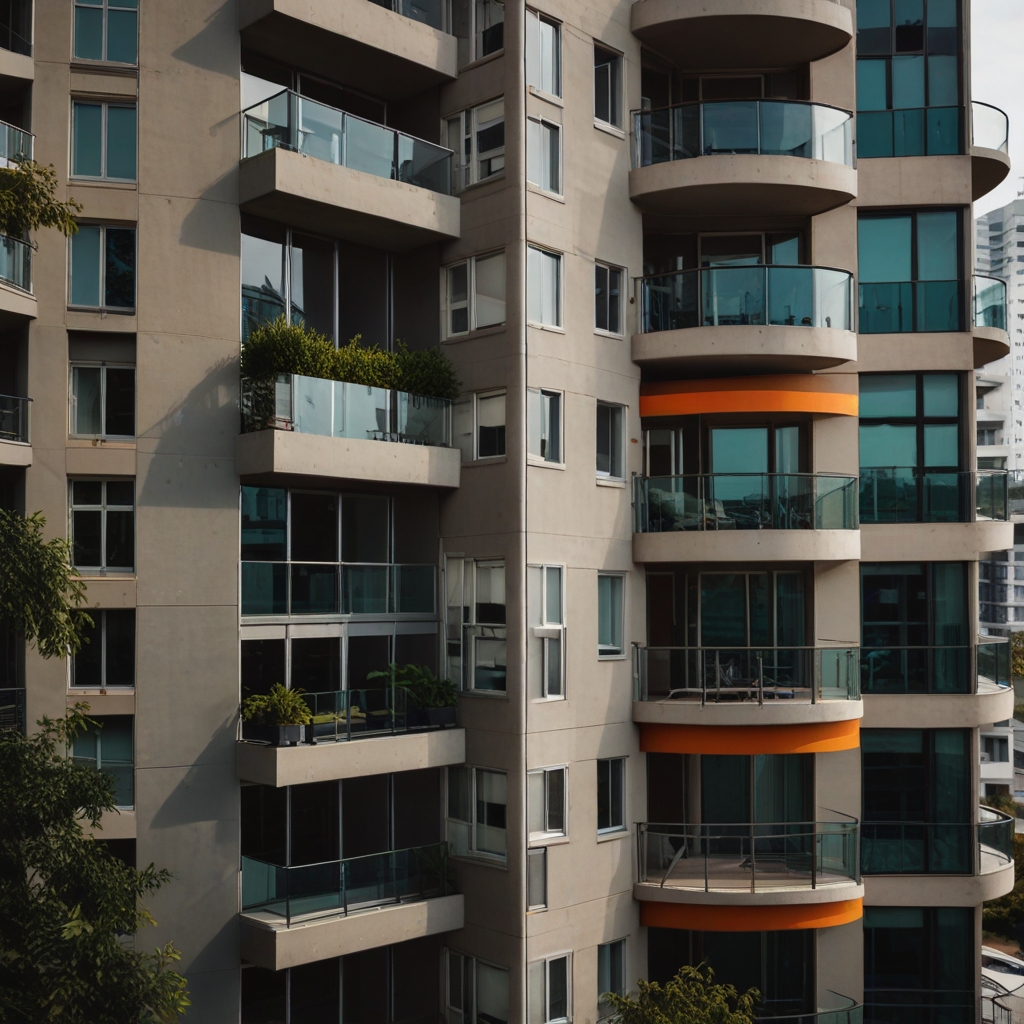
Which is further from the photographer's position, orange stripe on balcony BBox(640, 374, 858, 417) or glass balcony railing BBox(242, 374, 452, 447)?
orange stripe on balcony BBox(640, 374, 858, 417)

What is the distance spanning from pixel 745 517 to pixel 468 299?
21.0 feet

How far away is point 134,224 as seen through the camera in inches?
711

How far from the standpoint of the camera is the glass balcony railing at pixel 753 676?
21469 millimetres

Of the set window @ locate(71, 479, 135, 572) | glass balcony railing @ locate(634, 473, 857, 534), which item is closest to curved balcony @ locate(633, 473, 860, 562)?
glass balcony railing @ locate(634, 473, 857, 534)

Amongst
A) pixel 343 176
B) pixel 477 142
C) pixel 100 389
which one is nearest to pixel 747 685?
pixel 477 142

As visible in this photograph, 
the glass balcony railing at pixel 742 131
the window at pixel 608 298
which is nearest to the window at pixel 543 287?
the window at pixel 608 298

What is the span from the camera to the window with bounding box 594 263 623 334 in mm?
21609

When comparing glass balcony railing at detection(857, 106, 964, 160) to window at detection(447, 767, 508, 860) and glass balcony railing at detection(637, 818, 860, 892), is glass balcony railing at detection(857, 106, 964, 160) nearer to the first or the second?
glass balcony railing at detection(637, 818, 860, 892)

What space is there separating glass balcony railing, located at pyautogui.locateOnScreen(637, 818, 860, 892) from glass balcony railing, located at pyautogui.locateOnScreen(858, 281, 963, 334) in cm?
950

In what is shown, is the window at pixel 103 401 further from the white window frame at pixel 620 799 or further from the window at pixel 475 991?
the window at pixel 475 991

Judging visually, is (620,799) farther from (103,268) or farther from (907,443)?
(103,268)

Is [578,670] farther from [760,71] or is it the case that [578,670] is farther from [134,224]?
[760,71]

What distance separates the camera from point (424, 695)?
20.2m

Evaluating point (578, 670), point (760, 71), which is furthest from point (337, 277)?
point (760, 71)
